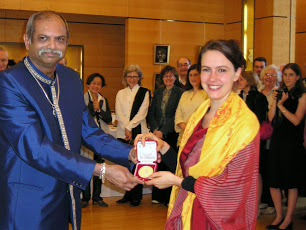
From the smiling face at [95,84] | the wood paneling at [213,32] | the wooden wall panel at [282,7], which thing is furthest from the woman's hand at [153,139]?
the wood paneling at [213,32]

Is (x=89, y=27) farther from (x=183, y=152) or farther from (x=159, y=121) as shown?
(x=183, y=152)

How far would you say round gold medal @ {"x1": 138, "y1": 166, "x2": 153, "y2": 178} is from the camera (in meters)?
2.42

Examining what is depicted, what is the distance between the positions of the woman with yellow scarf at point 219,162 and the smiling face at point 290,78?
117 inches

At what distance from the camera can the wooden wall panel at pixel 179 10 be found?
9.66 m

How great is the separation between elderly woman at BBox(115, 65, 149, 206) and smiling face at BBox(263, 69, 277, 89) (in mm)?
1618

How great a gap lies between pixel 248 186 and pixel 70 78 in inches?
43.7

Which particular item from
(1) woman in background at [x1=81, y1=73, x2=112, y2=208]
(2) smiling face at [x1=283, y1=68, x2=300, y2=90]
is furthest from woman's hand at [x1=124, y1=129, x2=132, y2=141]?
(2) smiling face at [x1=283, y1=68, x2=300, y2=90]

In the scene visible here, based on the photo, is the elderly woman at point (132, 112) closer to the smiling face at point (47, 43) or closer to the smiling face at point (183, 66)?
the smiling face at point (183, 66)

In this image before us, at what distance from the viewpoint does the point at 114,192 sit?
6574mm

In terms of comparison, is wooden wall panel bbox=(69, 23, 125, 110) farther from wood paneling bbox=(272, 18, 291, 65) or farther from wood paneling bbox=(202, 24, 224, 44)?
wood paneling bbox=(272, 18, 291, 65)

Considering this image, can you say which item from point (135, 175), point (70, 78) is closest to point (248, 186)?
point (135, 175)

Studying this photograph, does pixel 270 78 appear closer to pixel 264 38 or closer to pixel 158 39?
pixel 264 38

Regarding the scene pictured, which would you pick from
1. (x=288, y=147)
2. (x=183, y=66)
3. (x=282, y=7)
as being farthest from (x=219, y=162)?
(x=282, y=7)

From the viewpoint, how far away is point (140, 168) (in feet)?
7.97
